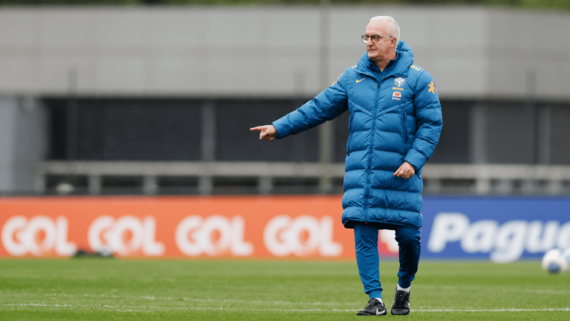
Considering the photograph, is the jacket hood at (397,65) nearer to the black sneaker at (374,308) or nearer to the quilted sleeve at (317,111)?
the quilted sleeve at (317,111)

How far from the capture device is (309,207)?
17.5 meters

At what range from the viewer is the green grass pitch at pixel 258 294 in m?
6.47

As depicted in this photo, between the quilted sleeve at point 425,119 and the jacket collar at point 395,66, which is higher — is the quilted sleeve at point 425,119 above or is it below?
below

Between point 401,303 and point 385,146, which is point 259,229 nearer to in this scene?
point 401,303

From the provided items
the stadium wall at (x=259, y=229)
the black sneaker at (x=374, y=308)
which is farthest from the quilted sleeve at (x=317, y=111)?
the stadium wall at (x=259, y=229)

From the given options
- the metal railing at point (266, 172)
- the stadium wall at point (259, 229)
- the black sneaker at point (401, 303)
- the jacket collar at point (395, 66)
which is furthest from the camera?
the metal railing at point (266, 172)

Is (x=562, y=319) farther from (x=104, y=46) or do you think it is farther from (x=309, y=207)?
(x=104, y=46)

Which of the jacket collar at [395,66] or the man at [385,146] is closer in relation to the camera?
the man at [385,146]

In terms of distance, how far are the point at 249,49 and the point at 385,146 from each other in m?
28.9

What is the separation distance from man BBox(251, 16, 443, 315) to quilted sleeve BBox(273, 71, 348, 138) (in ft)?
0.50

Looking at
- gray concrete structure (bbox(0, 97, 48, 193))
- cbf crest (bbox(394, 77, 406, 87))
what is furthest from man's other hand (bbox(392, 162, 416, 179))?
gray concrete structure (bbox(0, 97, 48, 193))

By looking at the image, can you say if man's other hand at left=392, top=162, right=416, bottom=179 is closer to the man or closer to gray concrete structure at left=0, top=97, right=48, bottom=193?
the man

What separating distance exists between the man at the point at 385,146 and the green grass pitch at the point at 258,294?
0.60m

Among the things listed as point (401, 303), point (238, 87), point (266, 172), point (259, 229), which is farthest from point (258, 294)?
point (238, 87)
